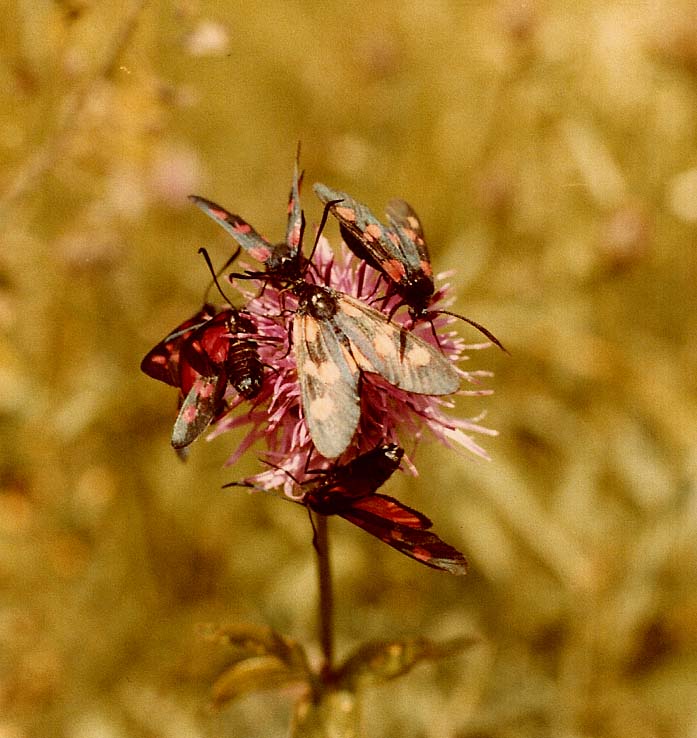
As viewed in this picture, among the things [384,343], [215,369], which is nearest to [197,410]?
[215,369]

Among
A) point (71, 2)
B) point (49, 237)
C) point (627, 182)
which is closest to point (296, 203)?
point (71, 2)

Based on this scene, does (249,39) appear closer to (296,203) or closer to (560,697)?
(296,203)

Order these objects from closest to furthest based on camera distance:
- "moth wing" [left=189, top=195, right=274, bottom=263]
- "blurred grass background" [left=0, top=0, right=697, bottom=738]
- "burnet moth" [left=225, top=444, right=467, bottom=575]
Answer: "burnet moth" [left=225, top=444, right=467, bottom=575], "moth wing" [left=189, top=195, right=274, bottom=263], "blurred grass background" [left=0, top=0, right=697, bottom=738]

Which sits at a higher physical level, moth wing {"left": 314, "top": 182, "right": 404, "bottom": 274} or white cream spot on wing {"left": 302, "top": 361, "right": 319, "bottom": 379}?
moth wing {"left": 314, "top": 182, "right": 404, "bottom": 274}

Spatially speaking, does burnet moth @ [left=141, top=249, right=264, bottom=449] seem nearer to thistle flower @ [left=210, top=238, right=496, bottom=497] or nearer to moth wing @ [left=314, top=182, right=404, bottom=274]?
thistle flower @ [left=210, top=238, right=496, bottom=497]

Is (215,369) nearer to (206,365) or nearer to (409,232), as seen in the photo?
(206,365)

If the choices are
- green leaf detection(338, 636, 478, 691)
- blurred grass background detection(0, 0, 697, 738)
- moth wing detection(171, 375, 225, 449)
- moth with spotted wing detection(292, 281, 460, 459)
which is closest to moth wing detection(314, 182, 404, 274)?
moth with spotted wing detection(292, 281, 460, 459)

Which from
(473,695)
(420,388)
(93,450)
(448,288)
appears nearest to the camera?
(420,388)
